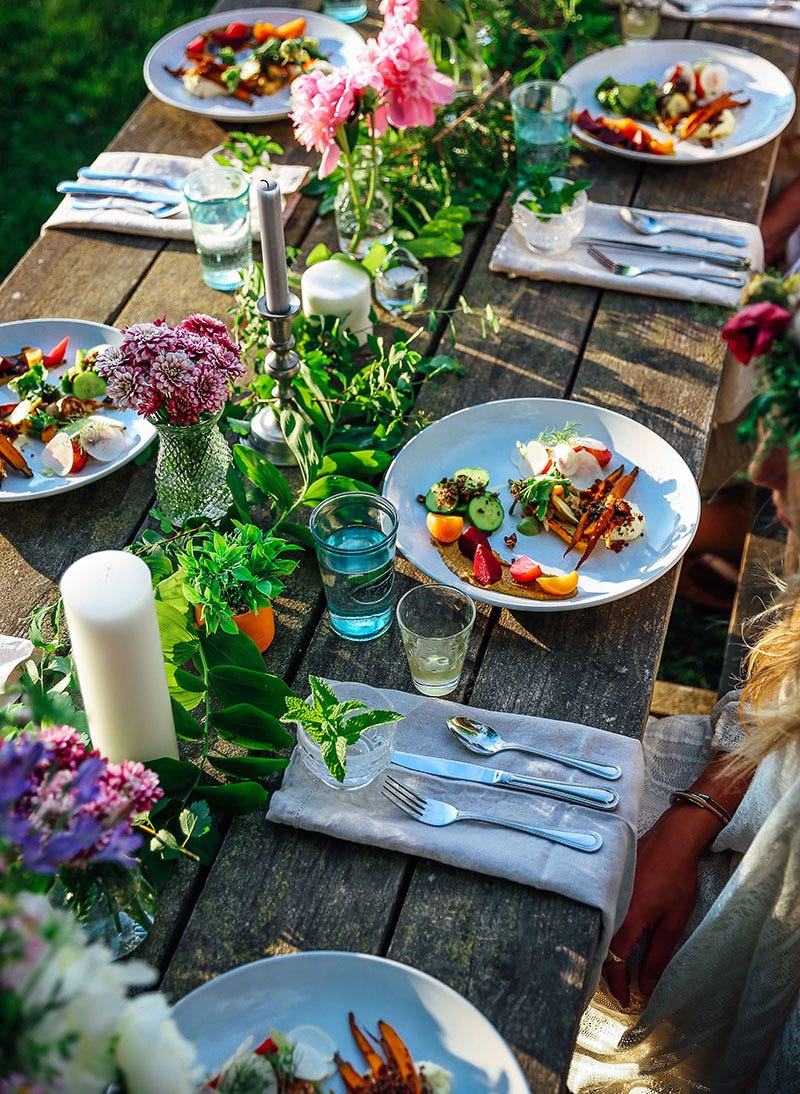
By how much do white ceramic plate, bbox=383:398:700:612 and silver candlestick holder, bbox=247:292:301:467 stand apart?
20cm

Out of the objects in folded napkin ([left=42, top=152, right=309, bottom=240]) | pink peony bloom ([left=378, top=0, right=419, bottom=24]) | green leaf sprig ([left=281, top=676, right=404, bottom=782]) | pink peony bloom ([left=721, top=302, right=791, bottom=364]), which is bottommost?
folded napkin ([left=42, top=152, right=309, bottom=240])

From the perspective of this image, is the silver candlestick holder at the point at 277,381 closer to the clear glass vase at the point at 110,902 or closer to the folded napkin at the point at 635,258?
the folded napkin at the point at 635,258

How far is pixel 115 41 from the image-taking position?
4496 millimetres

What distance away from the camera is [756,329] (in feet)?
3.59

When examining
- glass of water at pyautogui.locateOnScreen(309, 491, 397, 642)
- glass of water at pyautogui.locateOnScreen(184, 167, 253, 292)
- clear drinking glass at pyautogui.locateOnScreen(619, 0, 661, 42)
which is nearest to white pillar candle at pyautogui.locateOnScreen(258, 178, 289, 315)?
glass of water at pyautogui.locateOnScreen(309, 491, 397, 642)

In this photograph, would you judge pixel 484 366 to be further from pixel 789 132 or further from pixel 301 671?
pixel 789 132

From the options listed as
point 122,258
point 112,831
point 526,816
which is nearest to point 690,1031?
point 526,816

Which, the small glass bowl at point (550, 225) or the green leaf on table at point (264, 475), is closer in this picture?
the green leaf on table at point (264, 475)

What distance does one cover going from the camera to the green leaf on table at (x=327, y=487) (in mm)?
1545

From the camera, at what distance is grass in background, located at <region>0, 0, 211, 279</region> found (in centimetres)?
398

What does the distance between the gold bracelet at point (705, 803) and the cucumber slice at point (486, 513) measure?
0.45 meters

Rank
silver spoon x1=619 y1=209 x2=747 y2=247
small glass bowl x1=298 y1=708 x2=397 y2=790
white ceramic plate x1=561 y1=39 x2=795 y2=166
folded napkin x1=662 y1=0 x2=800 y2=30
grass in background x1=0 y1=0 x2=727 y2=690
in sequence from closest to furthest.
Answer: small glass bowl x1=298 y1=708 x2=397 y2=790
silver spoon x1=619 y1=209 x2=747 y2=247
white ceramic plate x1=561 y1=39 x2=795 y2=166
folded napkin x1=662 y1=0 x2=800 y2=30
grass in background x1=0 y1=0 x2=727 y2=690

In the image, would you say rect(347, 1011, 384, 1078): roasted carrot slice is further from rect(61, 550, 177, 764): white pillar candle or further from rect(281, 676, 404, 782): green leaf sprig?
rect(61, 550, 177, 764): white pillar candle

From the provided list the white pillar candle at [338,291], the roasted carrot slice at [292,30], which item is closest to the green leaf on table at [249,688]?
the white pillar candle at [338,291]
